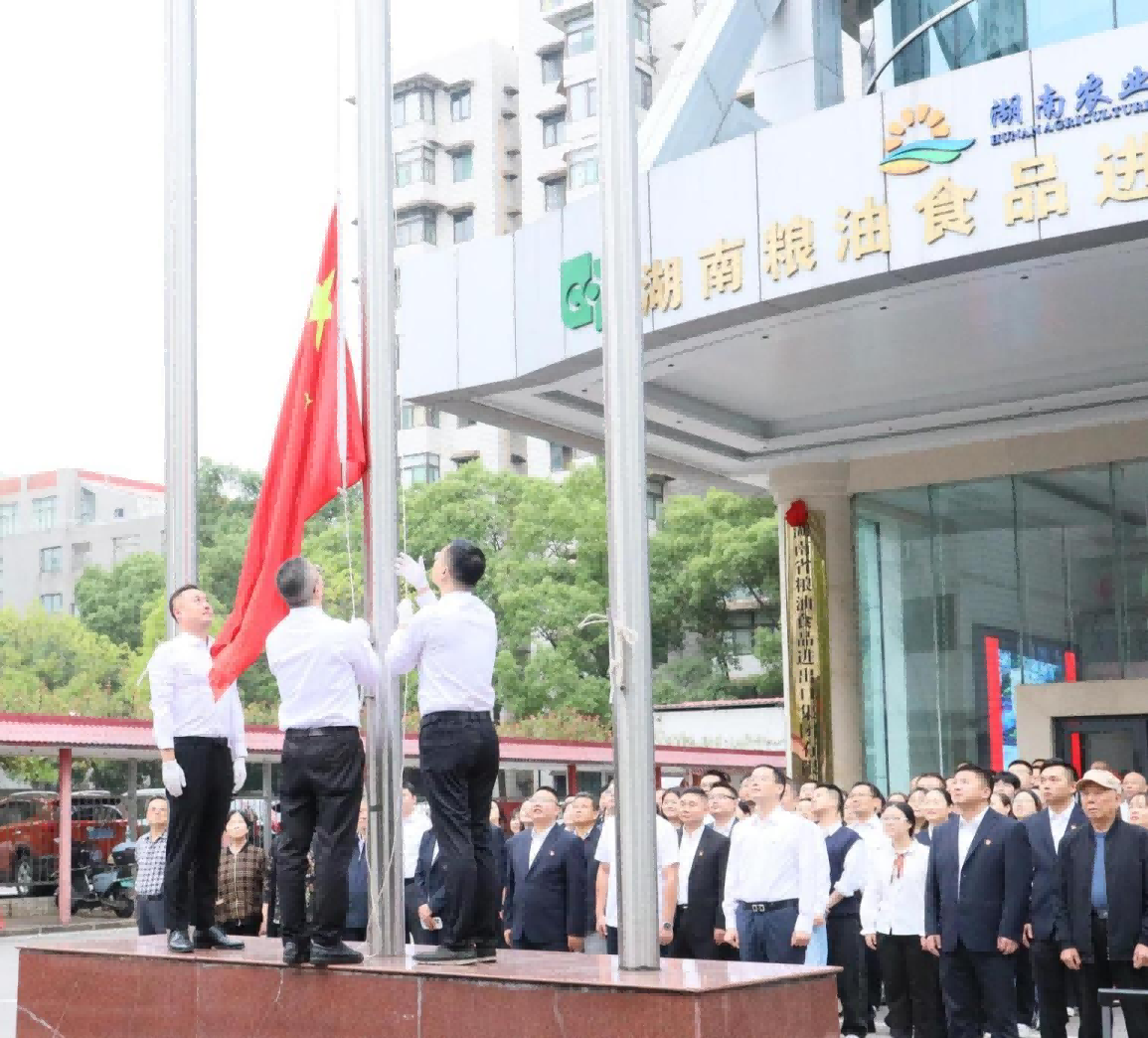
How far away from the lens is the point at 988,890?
819 cm

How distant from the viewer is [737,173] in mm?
12062

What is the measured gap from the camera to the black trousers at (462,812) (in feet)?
20.6

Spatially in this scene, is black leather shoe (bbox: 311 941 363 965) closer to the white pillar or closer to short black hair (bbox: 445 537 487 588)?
short black hair (bbox: 445 537 487 588)

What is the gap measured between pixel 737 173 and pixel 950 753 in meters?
7.69

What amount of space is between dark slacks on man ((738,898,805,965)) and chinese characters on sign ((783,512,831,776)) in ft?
28.8

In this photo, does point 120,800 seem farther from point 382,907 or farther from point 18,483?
point 18,483

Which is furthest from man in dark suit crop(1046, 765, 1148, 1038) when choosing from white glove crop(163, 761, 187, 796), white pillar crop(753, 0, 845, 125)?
white pillar crop(753, 0, 845, 125)

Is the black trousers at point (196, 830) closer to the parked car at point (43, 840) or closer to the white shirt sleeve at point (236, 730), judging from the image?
the white shirt sleeve at point (236, 730)

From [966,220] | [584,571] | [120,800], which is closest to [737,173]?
[966,220]

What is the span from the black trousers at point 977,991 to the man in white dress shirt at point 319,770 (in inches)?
131

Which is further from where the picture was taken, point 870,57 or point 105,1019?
point 870,57

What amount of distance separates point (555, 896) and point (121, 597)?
121 ft

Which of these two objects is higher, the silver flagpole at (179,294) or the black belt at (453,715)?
the silver flagpole at (179,294)

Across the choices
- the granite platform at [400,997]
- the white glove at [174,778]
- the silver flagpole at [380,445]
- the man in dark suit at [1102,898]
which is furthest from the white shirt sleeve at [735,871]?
the white glove at [174,778]
